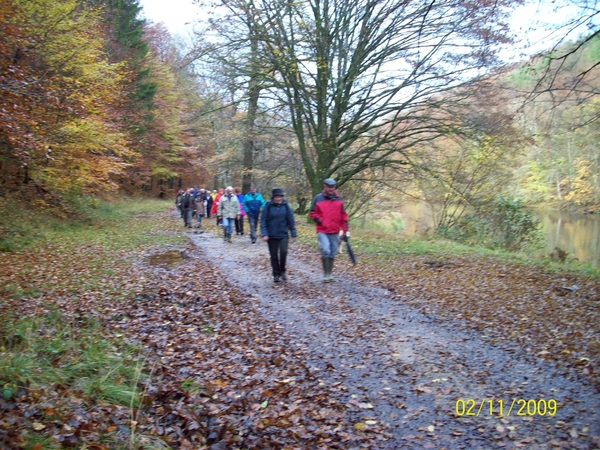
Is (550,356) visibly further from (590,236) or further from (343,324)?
(590,236)

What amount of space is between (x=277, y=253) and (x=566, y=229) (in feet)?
87.0

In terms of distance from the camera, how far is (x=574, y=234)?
26734 mm

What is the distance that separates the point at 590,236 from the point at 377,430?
2662 cm

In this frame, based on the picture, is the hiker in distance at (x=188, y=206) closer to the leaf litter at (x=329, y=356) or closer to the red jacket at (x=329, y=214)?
the leaf litter at (x=329, y=356)

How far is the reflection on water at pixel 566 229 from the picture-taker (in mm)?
20922

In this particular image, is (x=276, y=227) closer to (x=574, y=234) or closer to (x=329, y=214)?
(x=329, y=214)

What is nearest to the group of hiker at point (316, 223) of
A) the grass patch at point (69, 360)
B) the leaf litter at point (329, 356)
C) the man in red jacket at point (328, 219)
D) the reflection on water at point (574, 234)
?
the man in red jacket at point (328, 219)

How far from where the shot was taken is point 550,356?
17.8ft

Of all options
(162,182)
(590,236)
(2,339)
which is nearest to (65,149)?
(2,339)

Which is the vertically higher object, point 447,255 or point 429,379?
point 447,255
